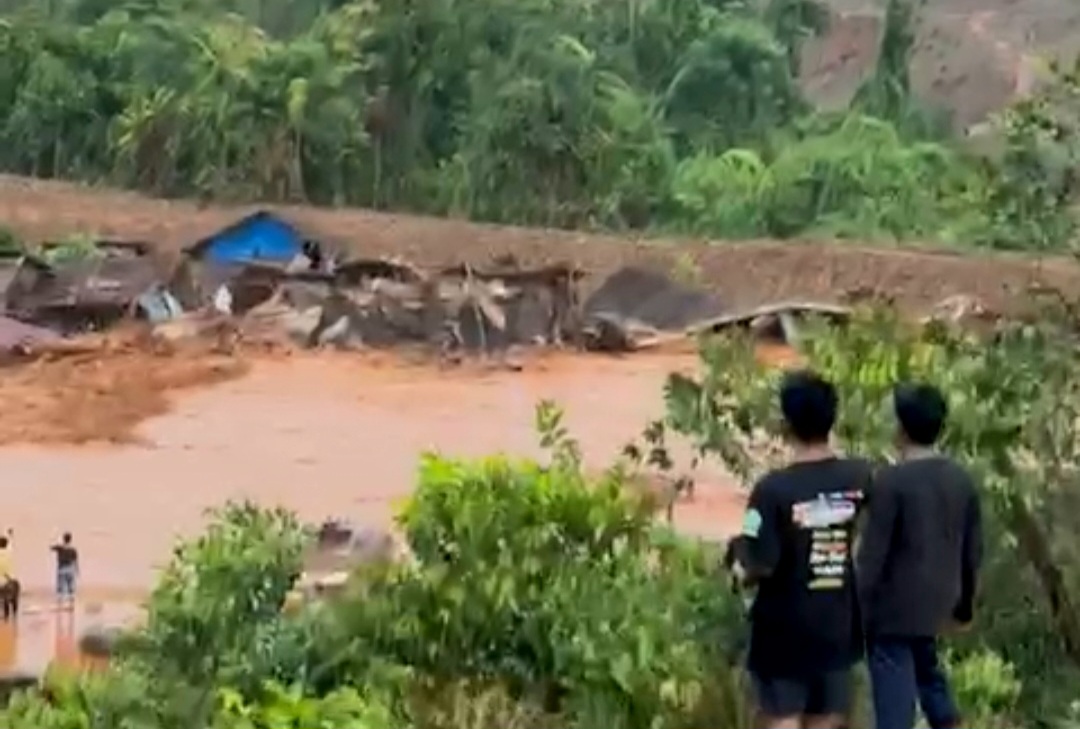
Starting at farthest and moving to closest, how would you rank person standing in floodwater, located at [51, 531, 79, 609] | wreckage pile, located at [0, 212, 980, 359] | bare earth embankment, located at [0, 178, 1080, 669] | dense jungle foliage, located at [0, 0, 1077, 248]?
dense jungle foliage, located at [0, 0, 1077, 248] → wreckage pile, located at [0, 212, 980, 359] → bare earth embankment, located at [0, 178, 1080, 669] → person standing in floodwater, located at [51, 531, 79, 609]

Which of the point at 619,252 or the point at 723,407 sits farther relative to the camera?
the point at 619,252

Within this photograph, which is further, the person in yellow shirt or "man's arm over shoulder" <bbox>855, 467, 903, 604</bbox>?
the person in yellow shirt

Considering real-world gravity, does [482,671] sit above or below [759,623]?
below

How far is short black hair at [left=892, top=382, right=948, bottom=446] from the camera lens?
14.5 ft

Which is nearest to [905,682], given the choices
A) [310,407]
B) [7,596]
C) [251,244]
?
[7,596]

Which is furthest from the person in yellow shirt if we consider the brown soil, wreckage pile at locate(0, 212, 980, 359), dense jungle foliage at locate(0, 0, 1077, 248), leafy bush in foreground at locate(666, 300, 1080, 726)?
dense jungle foliage at locate(0, 0, 1077, 248)

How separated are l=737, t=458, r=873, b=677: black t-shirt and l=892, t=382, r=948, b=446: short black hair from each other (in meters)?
0.15

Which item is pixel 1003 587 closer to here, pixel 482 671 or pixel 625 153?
pixel 482 671

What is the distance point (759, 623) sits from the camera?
441cm

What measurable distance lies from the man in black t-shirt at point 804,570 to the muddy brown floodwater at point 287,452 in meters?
5.87

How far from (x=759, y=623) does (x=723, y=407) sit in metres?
1.49

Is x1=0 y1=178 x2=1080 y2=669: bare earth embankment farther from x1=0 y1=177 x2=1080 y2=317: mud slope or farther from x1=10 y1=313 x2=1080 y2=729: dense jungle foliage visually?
x1=10 y1=313 x2=1080 y2=729: dense jungle foliage

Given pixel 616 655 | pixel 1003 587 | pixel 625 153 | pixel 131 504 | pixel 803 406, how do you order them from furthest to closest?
pixel 625 153, pixel 131 504, pixel 1003 587, pixel 616 655, pixel 803 406

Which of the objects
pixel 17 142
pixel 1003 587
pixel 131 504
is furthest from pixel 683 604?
pixel 17 142
